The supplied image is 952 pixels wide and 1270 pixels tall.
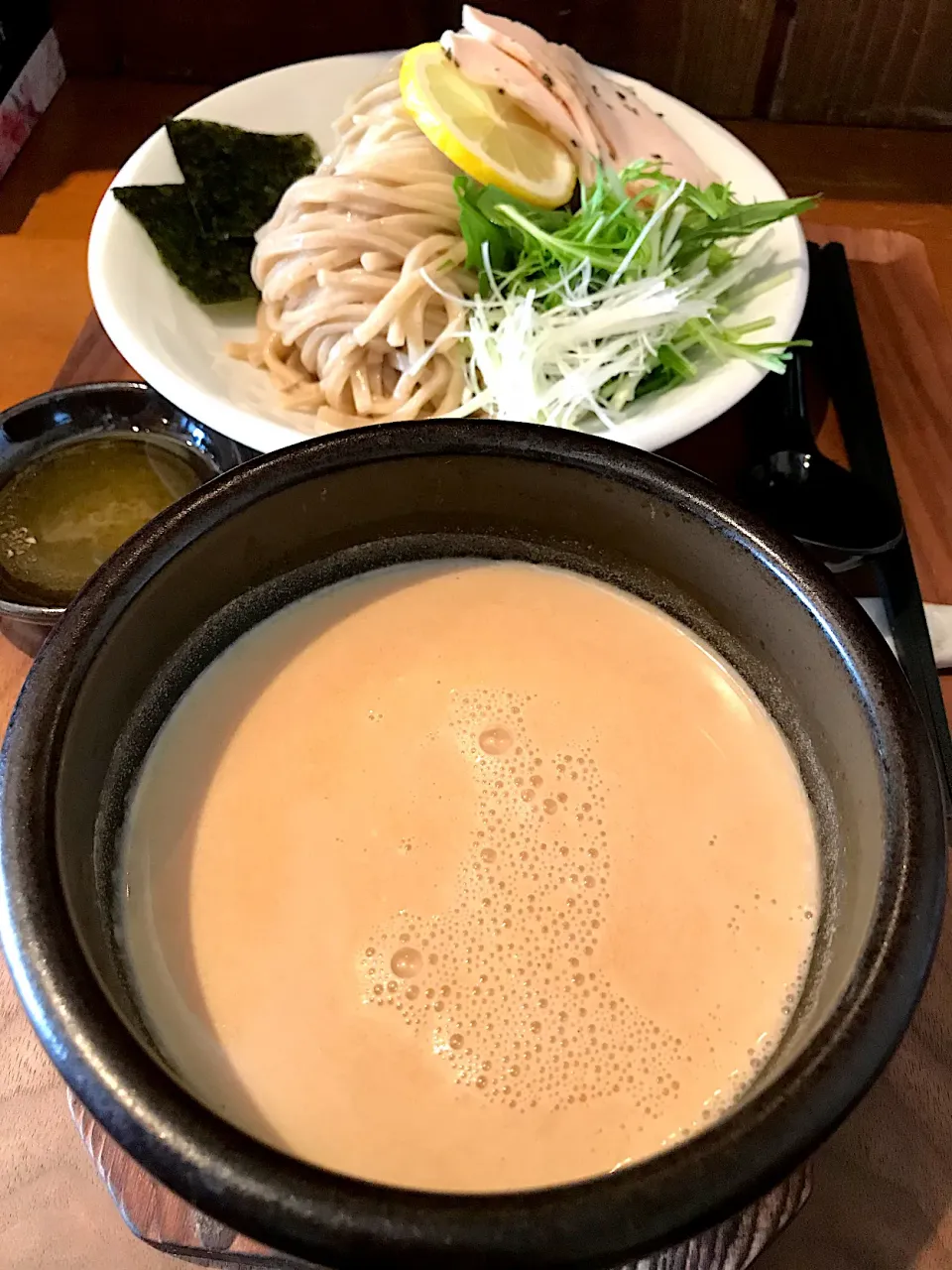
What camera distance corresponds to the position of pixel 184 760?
946mm

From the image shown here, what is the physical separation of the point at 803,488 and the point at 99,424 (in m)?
1.03

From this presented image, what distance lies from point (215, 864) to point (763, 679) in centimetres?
53

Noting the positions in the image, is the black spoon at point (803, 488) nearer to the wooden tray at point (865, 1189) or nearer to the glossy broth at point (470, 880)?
the wooden tray at point (865, 1189)

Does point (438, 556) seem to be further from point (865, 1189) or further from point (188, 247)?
point (188, 247)

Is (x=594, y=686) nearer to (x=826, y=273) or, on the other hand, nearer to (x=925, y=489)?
(x=925, y=489)

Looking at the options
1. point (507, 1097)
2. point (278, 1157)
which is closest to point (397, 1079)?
point (507, 1097)

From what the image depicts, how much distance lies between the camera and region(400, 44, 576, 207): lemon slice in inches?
61.9

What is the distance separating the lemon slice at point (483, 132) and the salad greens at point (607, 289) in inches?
1.4

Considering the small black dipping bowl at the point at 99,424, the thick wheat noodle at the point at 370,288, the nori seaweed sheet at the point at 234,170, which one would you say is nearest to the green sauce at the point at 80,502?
the small black dipping bowl at the point at 99,424

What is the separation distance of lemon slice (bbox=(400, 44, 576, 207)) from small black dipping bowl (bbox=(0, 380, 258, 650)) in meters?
0.59

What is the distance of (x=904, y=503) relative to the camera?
146 centimetres

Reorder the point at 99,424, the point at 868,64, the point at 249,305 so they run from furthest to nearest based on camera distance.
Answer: the point at 868,64 → the point at 249,305 → the point at 99,424

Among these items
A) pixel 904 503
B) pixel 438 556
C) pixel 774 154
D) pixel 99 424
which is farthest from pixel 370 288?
pixel 774 154

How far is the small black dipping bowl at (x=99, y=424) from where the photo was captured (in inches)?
57.6
